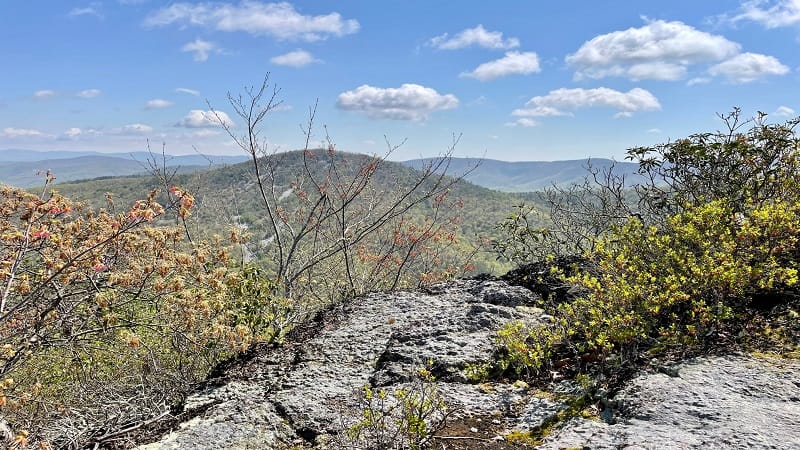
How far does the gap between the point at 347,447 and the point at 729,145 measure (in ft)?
19.5

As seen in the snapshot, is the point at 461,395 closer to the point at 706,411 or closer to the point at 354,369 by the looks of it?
the point at 354,369

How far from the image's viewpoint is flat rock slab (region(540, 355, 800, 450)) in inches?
114

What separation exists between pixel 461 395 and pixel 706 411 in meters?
1.87

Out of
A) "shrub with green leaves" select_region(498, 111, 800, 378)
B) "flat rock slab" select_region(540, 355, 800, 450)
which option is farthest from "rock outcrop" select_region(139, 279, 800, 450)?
"shrub with green leaves" select_region(498, 111, 800, 378)

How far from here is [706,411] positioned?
3.16m

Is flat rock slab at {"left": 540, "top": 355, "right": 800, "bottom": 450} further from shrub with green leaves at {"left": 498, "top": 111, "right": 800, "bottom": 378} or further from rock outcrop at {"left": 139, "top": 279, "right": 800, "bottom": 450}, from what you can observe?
shrub with green leaves at {"left": 498, "top": 111, "right": 800, "bottom": 378}

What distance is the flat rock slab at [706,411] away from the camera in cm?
290

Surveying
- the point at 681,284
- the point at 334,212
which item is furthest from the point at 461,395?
the point at 334,212

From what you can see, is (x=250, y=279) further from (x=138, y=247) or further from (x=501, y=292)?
(x=501, y=292)

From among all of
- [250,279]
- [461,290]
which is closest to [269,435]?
[250,279]

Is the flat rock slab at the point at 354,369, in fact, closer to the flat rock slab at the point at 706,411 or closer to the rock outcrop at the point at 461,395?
the rock outcrop at the point at 461,395

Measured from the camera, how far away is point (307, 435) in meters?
3.82

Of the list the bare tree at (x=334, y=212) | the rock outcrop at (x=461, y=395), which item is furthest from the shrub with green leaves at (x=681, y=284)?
the bare tree at (x=334, y=212)

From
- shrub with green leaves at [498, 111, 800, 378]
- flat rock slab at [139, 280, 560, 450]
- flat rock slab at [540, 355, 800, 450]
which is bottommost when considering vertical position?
flat rock slab at [139, 280, 560, 450]
